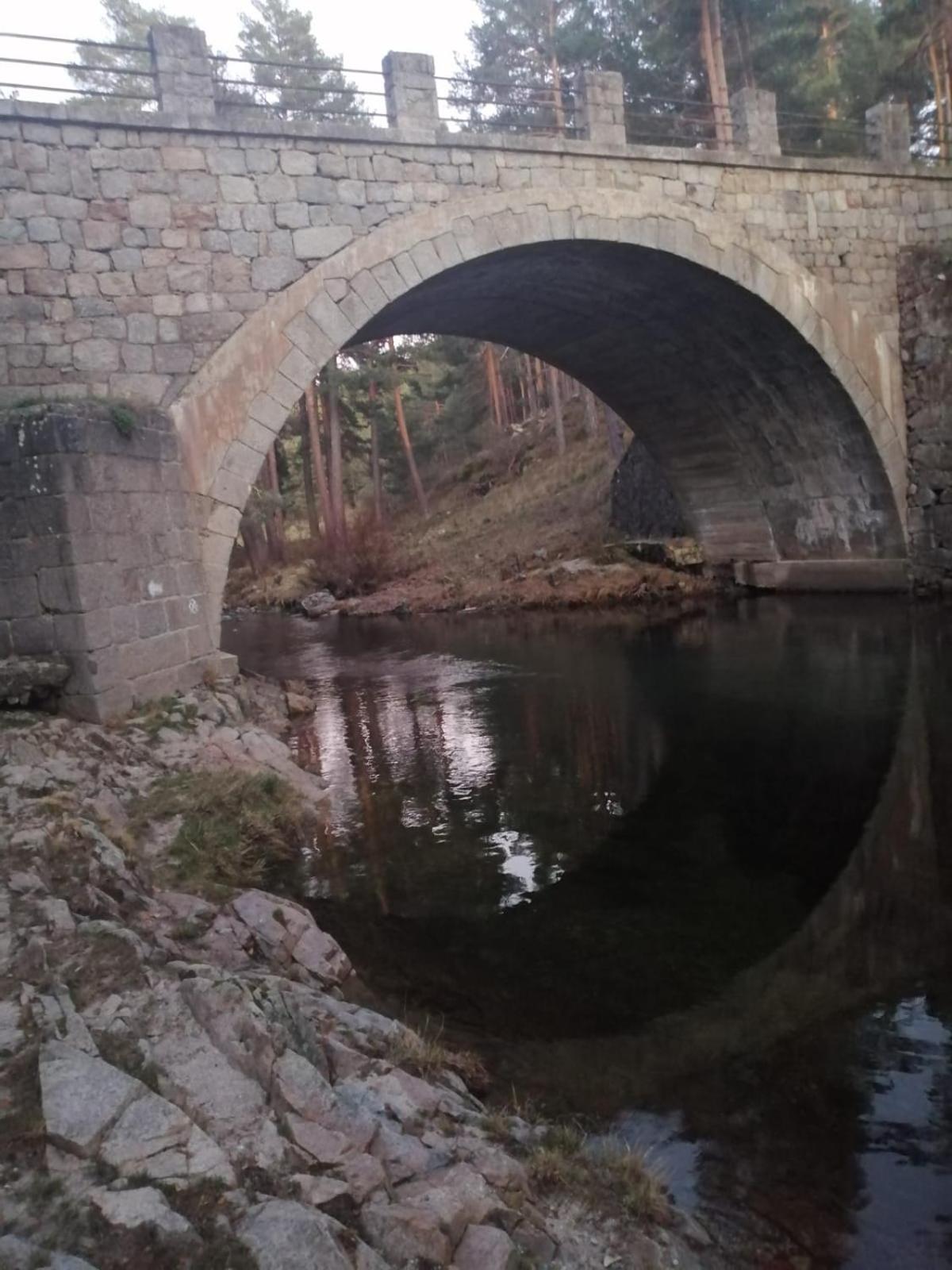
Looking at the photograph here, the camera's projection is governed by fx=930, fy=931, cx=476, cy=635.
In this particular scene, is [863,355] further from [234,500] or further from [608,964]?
[608,964]

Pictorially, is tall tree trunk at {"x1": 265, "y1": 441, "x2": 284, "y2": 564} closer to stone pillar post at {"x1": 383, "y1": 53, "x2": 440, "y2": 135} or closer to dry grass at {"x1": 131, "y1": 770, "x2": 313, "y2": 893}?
stone pillar post at {"x1": 383, "y1": 53, "x2": 440, "y2": 135}

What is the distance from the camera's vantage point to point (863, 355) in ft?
46.3

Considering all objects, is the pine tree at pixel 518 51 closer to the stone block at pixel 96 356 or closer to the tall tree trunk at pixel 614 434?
the tall tree trunk at pixel 614 434

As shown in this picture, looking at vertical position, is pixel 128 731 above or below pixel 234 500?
below

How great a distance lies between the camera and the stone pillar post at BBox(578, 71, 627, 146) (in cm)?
1159

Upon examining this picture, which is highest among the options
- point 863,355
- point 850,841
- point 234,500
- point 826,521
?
point 863,355

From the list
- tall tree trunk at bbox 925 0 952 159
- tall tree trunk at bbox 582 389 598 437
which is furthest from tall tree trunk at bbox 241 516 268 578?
tall tree trunk at bbox 925 0 952 159

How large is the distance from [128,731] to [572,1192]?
211 inches

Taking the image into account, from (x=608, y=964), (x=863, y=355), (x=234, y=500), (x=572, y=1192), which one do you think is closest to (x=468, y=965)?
(x=608, y=964)

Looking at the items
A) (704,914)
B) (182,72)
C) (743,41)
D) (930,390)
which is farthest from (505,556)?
(704,914)

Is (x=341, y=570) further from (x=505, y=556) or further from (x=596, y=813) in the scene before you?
(x=596, y=813)

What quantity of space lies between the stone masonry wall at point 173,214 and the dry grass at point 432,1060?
7.28 metres

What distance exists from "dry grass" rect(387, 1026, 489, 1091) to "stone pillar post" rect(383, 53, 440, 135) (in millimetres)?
9852

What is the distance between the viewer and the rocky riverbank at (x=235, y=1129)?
2.03 m
